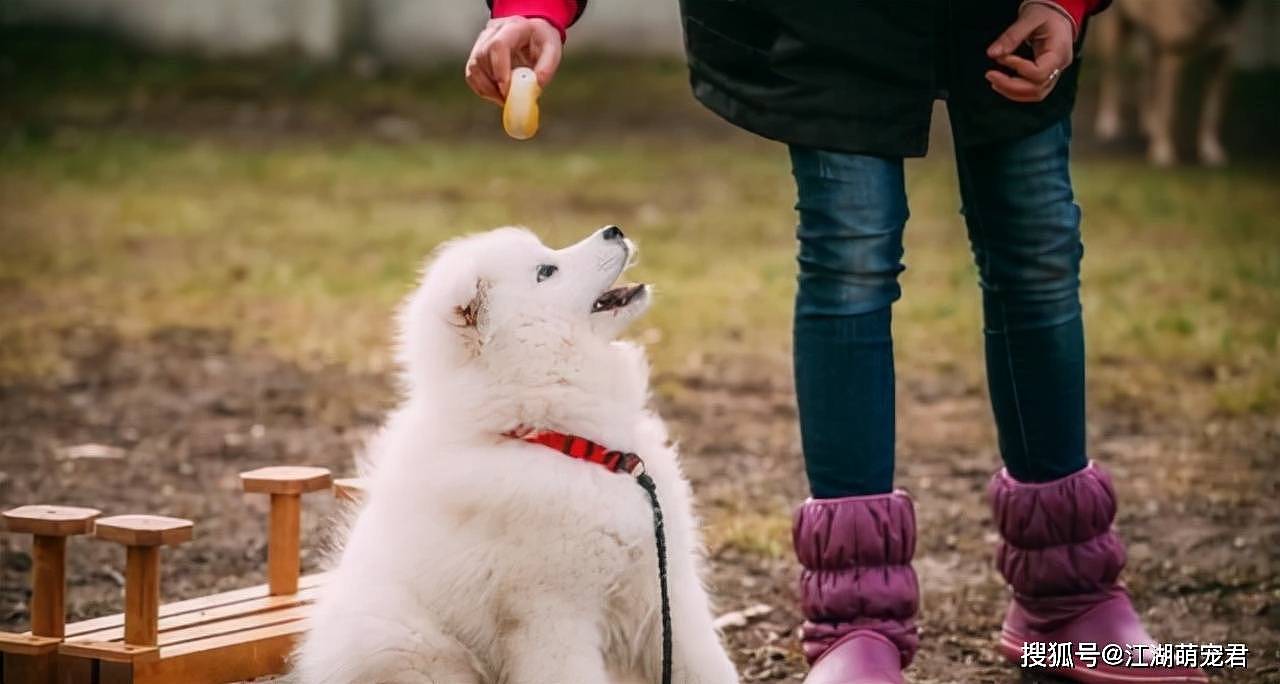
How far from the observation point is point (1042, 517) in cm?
291

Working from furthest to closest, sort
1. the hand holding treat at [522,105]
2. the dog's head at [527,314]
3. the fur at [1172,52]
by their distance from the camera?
the fur at [1172,52]
the dog's head at [527,314]
the hand holding treat at [522,105]

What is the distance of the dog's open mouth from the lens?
8.57 ft

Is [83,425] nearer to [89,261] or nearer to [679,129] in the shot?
[89,261]

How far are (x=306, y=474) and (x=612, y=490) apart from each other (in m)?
0.86

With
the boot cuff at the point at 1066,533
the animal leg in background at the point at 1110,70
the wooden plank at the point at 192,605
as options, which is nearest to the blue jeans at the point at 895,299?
the boot cuff at the point at 1066,533

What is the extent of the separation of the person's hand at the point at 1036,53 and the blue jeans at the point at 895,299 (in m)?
0.20

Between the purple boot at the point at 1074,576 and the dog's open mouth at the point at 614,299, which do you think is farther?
the purple boot at the point at 1074,576

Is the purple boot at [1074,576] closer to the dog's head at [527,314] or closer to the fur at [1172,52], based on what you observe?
the dog's head at [527,314]

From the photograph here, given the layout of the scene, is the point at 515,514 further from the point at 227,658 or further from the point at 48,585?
the point at 48,585

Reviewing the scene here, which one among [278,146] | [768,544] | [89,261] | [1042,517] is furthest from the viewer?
[278,146]

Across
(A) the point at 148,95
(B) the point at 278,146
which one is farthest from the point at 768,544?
(A) the point at 148,95

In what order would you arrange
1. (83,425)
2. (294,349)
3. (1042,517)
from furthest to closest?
(294,349)
(83,425)
(1042,517)

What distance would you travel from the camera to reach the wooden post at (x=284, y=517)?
10.1 ft

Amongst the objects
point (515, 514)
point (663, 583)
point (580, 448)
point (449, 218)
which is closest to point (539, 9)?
point (580, 448)
